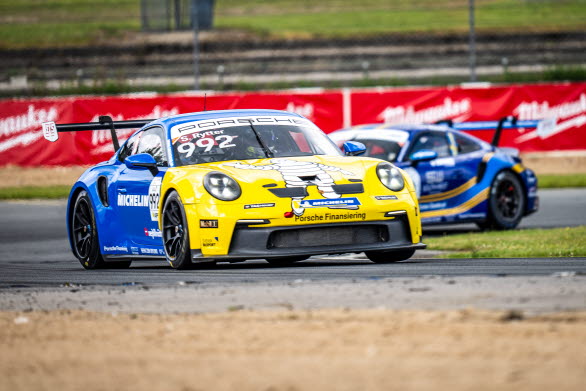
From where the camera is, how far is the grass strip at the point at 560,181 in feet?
65.3

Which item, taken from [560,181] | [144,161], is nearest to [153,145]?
[144,161]

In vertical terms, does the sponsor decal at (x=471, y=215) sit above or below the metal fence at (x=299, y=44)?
below

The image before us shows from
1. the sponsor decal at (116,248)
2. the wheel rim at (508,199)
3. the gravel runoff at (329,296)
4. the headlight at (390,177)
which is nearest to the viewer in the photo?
the gravel runoff at (329,296)

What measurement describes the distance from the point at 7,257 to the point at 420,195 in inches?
177

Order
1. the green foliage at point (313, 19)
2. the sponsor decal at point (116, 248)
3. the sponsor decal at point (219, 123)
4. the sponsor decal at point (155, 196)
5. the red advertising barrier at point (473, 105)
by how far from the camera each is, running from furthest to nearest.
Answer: the green foliage at point (313, 19), the red advertising barrier at point (473, 105), the sponsor decal at point (116, 248), the sponsor decal at point (219, 123), the sponsor decal at point (155, 196)

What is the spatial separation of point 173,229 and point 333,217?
4.03 ft

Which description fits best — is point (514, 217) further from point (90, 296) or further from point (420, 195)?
point (90, 296)

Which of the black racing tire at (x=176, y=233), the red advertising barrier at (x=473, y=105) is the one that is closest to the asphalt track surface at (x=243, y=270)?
the black racing tire at (x=176, y=233)

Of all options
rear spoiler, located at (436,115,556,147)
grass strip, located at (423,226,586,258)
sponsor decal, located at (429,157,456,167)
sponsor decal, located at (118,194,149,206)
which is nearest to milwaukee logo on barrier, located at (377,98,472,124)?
rear spoiler, located at (436,115,556,147)

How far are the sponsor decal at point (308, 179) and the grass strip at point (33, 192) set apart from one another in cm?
1171

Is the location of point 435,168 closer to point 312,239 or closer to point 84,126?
point 84,126

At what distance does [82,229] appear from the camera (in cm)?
1038

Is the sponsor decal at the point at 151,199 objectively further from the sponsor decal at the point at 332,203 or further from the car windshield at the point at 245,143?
the sponsor decal at the point at 332,203

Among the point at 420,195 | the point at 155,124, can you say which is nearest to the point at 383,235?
the point at 155,124
